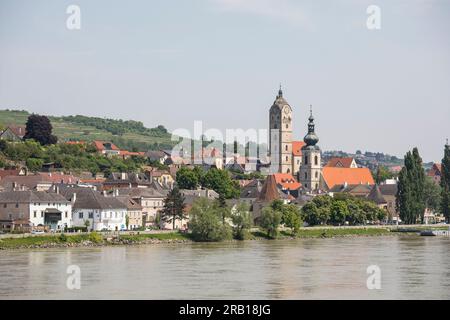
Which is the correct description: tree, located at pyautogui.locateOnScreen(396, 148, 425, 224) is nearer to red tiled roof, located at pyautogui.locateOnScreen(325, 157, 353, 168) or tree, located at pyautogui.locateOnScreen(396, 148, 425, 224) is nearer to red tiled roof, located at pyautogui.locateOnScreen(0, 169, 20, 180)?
red tiled roof, located at pyautogui.locateOnScreen(0, 169, 20, 180)

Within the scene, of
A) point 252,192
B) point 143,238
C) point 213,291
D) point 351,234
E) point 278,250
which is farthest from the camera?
point 252,192

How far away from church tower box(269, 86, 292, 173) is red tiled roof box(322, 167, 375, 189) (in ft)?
22.1

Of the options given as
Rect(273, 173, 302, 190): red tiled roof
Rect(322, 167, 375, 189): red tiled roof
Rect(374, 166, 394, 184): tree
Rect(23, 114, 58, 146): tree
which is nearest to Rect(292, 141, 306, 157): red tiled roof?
Rect(322, 167, 375, 189): red tiled roof

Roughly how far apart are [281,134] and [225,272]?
321 ft

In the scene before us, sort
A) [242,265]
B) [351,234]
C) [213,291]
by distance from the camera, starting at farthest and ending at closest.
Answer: [351,234]
[242,265]
[213,291]

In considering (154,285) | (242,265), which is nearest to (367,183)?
(242,265)

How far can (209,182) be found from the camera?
11538 cm

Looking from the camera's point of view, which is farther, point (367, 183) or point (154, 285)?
point (367, 183)

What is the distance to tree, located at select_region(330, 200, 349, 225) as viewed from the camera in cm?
10131

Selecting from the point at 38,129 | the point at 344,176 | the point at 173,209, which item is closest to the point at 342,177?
the point at 344,176
